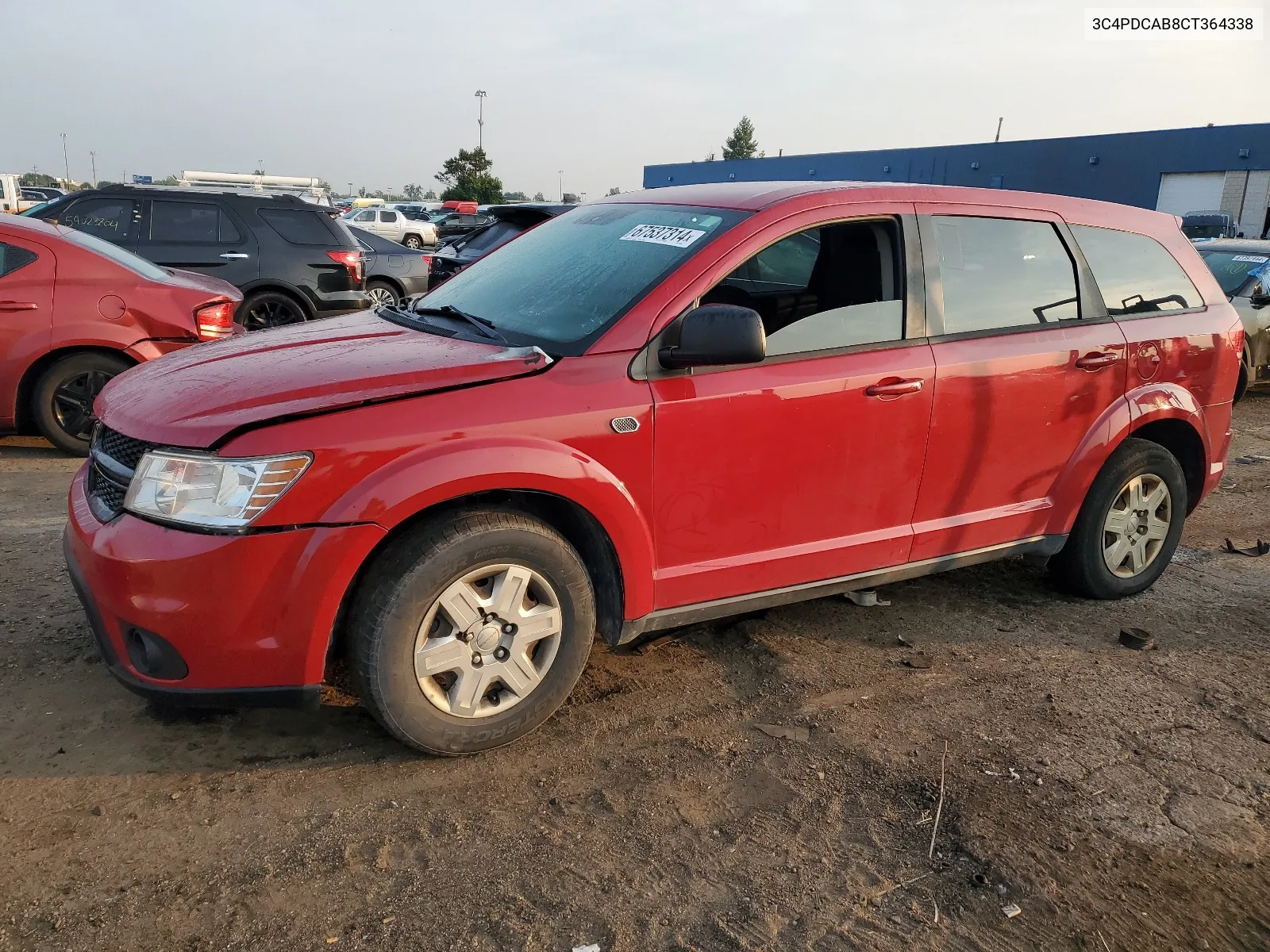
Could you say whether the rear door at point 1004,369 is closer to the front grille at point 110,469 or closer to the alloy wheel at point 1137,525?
the alloy wheel at point 1137,525

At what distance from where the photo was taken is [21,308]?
618cm

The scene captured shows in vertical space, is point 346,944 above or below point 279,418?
below

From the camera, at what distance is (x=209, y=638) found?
8.84 ft

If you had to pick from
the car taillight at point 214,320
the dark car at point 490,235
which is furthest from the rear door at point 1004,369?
the dark car at point 490,235

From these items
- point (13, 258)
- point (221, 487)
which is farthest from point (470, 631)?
point (13, 258)

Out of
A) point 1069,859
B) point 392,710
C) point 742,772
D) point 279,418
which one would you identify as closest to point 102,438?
point 279,418

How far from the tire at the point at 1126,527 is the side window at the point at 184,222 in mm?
8046

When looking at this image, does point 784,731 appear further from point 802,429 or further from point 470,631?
point 470,631

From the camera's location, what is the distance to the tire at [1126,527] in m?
4.34

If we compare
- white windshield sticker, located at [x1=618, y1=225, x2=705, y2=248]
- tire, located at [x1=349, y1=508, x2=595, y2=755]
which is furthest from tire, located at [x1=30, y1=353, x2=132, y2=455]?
tire, located at [x1=349, y1=508, x2=595, y2=755]

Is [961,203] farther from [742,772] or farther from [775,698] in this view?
[742,772]

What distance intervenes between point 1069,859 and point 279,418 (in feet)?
8.19

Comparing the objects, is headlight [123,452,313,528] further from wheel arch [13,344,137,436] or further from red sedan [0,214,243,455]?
wheel arch [13,344,137,436]

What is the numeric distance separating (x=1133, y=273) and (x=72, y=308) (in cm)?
619
